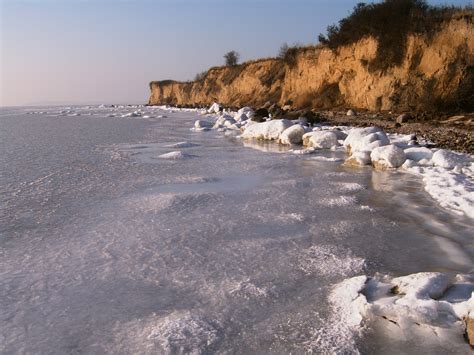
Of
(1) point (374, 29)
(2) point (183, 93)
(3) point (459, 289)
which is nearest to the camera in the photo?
(3) point (459, 289)

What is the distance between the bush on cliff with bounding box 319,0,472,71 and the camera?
20.7 m

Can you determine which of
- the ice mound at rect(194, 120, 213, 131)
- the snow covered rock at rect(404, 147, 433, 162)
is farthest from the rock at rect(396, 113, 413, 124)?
the ice mound at rect(194, 120, 213, 131)

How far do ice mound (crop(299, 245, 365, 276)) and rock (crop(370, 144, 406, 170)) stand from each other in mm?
5346

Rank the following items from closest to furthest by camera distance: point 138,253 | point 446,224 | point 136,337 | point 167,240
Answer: point 136,337 → point 138,253 → point 167,240 → point 446,224

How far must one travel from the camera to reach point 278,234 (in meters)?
5.27

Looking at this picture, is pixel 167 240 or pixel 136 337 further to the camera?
pixel 167 240

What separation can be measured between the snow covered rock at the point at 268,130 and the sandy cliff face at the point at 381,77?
658cm

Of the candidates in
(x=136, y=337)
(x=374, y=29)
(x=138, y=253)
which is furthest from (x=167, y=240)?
(x=374, y=29)

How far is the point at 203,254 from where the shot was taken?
461cm

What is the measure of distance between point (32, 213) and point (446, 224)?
5.49 meters

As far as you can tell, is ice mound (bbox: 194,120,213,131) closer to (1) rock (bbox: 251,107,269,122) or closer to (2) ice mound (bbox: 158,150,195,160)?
(1) rock (bbox: 251,107,269,122)

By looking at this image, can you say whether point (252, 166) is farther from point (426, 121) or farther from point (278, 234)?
point (426, 121)

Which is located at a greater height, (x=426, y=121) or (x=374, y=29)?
(x=374, y=29)

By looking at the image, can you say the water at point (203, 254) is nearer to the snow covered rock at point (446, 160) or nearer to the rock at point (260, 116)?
the snow covered rock at point (446, 160)
